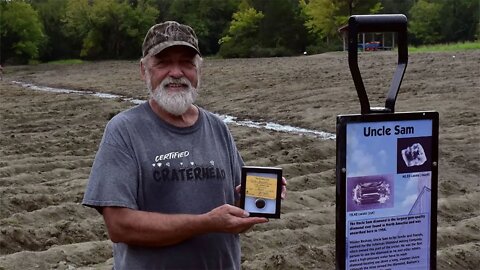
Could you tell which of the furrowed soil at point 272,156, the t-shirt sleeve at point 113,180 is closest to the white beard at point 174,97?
the t-shirt sleeve at point 113,180

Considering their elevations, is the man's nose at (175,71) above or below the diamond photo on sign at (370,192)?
above

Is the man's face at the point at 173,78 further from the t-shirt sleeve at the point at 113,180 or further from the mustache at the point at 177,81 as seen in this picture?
the t-shirt sleeve at the point at 113,180

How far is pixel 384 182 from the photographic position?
297 cm

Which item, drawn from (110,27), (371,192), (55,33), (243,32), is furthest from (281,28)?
(371,192)

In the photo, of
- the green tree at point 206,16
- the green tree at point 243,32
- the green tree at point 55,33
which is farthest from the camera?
the green tree at point 55,33

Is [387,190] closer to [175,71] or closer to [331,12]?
[175,71]

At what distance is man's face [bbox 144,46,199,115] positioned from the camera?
2.93m

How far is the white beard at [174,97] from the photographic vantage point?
9.59 feet

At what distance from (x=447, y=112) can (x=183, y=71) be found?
12231mm

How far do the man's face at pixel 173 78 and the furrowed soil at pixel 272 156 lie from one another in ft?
11.0

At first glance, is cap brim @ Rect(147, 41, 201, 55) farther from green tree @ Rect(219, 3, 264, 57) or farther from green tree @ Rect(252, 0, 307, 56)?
green tree @ Rect(219, 3, 264, 57)

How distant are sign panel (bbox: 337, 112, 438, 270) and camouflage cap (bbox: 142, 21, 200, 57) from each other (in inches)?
27.1

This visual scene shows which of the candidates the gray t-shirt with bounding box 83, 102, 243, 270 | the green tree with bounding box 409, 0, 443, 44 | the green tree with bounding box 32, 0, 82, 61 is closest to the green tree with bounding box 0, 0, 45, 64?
the green tree with bounding box 32, 0, 82, 61

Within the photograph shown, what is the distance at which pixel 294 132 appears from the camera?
14.2 metres
